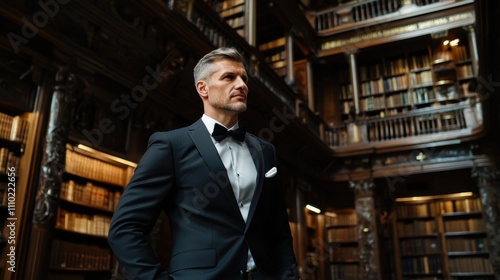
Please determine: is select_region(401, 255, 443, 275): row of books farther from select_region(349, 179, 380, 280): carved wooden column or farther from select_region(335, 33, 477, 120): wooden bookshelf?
select_region(335, 33, 477, 120): wooden bookshelf

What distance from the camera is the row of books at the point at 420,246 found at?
7.98 meters

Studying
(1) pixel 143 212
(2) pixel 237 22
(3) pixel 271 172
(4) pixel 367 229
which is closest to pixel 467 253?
(4) pixel 367 229

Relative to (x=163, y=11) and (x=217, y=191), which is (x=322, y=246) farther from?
(x=217, y=191)

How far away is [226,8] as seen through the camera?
6898 mm

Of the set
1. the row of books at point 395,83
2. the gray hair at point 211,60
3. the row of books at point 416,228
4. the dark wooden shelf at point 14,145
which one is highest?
the row of books at point 395,83

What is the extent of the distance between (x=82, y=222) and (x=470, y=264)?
22.1 feet

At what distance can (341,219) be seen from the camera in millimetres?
8758

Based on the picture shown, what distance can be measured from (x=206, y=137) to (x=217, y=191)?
0.57ft

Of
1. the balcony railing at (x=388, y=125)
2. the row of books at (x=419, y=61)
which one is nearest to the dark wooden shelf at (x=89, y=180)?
the balcony railing at (x=388, y=125)

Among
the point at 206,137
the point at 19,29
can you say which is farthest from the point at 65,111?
the point at 206,137

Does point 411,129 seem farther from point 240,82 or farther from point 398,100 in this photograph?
point 240,82

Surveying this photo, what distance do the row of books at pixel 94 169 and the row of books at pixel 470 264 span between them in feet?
20.6

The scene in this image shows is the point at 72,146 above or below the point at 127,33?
below

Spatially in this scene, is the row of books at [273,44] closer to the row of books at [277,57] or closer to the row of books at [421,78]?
the row of books at [277,57]
